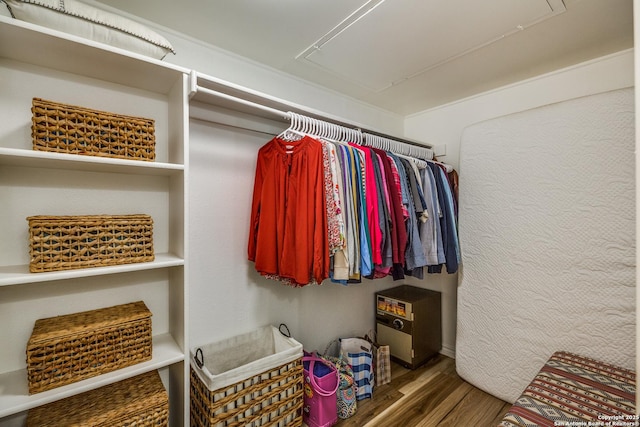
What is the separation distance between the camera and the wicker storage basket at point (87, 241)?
3.49 ft

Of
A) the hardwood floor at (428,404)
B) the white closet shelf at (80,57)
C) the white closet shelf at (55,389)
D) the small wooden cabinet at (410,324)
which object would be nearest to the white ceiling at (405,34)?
the white closet shelf at (80,57)

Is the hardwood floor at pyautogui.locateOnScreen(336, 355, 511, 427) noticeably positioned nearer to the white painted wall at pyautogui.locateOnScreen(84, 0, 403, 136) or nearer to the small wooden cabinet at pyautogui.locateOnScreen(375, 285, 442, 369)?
the small wooden cabinet at pyautogui.locateOnScreen(375, 285, 442, 369)

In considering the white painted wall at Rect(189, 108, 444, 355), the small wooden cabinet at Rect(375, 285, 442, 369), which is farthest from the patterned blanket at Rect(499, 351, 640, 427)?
the white painted wall at Rect(189, 108, 444, 355)

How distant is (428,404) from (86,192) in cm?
232

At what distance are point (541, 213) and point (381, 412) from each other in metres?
1.61

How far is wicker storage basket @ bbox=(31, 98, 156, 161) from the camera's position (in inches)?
42.5

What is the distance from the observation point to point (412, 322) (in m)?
2.35

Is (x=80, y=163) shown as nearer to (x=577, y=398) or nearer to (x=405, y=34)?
(x=405, y=34)

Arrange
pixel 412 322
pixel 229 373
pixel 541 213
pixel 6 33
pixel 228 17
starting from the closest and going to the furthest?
pixel 6 33, pixel 229 373, pixel 228 17, pixel 541 213, pixel 412 322

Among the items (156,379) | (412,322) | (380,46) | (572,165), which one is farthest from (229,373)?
(572,165)

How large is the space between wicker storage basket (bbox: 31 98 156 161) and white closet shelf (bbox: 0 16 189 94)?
22cm

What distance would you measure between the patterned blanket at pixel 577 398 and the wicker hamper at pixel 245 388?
0.97 metres

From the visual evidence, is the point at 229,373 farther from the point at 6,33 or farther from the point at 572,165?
the point at 572,165

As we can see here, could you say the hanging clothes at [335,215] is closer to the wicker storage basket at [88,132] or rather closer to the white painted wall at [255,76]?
the white painted wall at [255,76]
